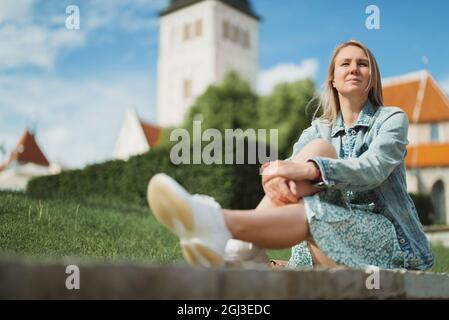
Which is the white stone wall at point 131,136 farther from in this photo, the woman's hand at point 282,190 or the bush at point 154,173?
the woman's hand at point 282,190

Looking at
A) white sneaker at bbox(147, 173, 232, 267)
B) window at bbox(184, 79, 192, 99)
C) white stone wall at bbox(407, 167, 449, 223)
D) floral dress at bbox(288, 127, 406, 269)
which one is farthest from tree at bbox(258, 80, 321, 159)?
white sneaker at bbox(147, 173, 232, 267)

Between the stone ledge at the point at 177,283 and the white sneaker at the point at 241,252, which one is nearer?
the stone ledge at the point at 177,283

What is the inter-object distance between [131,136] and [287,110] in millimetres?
14264

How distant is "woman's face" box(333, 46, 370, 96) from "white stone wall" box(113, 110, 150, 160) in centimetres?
3304

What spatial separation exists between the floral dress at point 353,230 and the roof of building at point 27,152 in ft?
103

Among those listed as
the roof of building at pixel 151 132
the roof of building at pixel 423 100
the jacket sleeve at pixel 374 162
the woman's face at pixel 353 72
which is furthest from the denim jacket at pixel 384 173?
the roof of building at pixel 151 132

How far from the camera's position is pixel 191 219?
5.39ft

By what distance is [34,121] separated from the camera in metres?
30.7

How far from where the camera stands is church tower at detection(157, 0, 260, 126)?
143ft

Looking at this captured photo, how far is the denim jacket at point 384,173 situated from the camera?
1.91 meters

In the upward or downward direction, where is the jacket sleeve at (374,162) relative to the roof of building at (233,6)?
downward

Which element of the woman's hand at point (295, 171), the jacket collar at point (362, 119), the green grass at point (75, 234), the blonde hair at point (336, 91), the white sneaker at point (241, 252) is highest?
the blonde hair at point (336, 91)

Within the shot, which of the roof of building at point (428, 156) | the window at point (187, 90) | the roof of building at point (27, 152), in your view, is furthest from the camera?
the window at point (187, 90)
